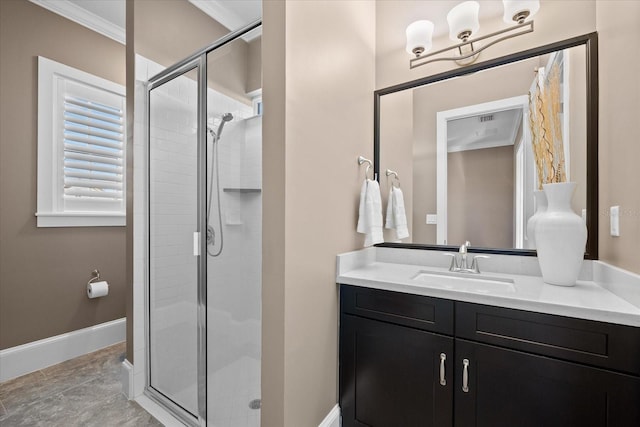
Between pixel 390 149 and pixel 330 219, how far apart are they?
77cm

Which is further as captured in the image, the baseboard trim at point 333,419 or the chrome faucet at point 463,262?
the chrome faucet at point 463,262

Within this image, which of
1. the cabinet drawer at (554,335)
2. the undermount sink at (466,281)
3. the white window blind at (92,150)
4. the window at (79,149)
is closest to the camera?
the cabinet drawer at (554,335)

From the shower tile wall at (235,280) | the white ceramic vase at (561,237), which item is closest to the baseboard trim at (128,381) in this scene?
the shower tile wall at (235,280)

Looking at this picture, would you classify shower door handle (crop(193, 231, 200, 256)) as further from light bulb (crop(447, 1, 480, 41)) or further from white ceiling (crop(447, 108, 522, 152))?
light bulb (crop(447, 1, 480, 41))

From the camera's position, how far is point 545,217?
1.29 meters

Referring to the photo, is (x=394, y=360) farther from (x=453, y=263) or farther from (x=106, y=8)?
(x=106, y=8)

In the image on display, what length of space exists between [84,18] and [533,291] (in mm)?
3640

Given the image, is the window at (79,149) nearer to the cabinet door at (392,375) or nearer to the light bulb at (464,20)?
the cabinet door at (392,375)

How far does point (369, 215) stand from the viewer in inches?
64.2

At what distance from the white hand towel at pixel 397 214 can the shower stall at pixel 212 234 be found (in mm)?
900

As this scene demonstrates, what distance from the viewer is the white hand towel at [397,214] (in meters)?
1.84

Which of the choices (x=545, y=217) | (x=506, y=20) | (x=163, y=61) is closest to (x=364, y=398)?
(x=545, y=217)

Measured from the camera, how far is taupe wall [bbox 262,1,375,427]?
1.17 m

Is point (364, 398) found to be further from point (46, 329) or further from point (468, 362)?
point (46, 329)
